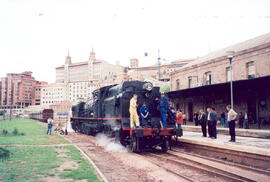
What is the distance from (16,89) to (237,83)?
147 metres

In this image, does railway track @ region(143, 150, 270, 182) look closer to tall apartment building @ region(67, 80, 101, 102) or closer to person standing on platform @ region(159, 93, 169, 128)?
person standing on platform @ region(159, 93, 169, 128)

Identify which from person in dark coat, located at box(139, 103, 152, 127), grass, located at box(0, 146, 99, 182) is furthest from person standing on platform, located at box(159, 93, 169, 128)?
grass, located at box(0, 146, 99, 182)

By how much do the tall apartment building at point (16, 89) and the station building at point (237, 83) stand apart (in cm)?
13095

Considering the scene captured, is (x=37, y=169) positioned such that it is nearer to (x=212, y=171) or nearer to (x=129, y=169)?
(x=129, y=169)

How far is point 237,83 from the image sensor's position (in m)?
17.6

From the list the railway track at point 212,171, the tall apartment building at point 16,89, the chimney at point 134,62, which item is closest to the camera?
the railway track at point 212,171

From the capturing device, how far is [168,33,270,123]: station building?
63.7 ft

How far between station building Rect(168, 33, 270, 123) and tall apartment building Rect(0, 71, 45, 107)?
131 m

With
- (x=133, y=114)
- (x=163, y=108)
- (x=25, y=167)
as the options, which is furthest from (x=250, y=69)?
(x=25, y=167)

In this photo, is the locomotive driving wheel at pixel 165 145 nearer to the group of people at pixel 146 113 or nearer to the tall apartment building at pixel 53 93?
the group of people at pixel 146 113

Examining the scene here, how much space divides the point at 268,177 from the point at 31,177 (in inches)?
248

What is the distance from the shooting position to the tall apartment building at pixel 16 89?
143500 mm

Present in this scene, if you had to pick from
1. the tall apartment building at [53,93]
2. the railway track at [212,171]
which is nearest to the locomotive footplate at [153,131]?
the railway track at [212,171]

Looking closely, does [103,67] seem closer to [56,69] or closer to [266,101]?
[56,69]
